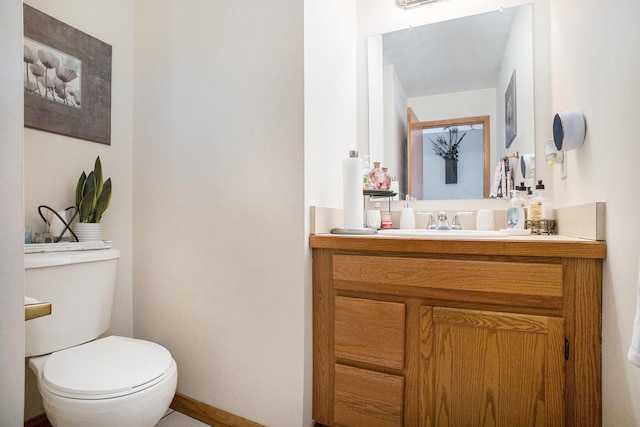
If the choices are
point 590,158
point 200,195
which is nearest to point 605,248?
point 590,158

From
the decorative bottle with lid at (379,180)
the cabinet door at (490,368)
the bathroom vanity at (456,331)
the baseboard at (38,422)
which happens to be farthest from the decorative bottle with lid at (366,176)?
the baseboard at (38,422)

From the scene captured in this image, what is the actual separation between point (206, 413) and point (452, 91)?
201cm

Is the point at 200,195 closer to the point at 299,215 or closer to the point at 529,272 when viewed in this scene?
the point at 299,215

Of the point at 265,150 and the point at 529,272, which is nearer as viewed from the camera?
the point at 529,272

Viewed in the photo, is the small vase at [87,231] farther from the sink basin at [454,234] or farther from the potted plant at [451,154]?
the potted plant at [451,154]

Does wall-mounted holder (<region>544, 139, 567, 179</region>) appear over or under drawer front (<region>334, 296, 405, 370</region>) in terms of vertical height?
over

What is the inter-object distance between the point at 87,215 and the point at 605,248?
6.51 ft

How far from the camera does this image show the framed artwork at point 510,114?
1556 mm

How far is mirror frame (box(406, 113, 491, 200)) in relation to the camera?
1.61 metres

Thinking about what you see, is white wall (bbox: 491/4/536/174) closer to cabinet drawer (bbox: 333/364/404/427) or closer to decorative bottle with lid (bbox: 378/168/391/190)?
decorative bottle with lid (bbox: 378/168/391/190)

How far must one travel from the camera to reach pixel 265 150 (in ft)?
4.34

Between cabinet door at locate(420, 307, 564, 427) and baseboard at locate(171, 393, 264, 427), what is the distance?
771 millimetres

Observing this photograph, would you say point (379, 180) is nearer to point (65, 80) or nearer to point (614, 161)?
point (614, 161)

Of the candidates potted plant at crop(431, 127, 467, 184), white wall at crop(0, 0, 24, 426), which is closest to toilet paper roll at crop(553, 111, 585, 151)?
potted plant at crop(431, 127, 467, 184)
